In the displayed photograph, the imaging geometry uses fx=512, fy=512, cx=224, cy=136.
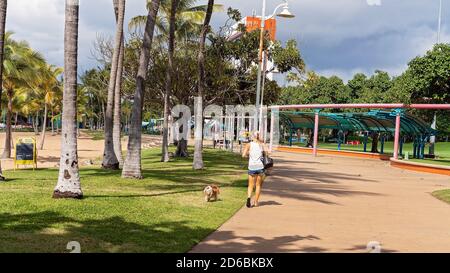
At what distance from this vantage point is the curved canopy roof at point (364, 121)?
97.2 ft

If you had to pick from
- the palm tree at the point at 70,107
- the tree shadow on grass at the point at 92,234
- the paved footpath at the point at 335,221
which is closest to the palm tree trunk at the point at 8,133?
the paved footpath at the point at 335,221

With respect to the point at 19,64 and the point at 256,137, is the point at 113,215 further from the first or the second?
the point at 19,64

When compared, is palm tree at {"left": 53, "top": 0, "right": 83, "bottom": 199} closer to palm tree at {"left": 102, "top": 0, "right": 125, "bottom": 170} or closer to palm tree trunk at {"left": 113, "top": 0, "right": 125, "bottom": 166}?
palm tree at {"left": 102, "top": 0, "right": 125, "bottom": 170}

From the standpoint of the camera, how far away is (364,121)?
34.3m

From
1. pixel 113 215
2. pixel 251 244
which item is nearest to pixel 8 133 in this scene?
pixel 113 215

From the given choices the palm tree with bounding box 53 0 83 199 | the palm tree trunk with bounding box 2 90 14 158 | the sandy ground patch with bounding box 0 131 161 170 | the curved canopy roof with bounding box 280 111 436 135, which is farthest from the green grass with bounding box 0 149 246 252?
the curved canopy roof with bounding box 280 111 436 135

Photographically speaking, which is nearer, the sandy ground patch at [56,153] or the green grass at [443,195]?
the green grass at [443,195]

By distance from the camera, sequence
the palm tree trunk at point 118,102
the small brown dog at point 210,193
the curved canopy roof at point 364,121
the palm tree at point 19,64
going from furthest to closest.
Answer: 1. the curved canopy roof at point 364,121
2. the palm tree at point 19,64
3. the palm tree trunk at point 118,102
4. the small brown dog at point 210,193

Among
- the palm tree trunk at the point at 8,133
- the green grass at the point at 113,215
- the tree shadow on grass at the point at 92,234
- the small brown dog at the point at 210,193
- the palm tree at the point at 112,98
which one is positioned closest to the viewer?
the tree shadow on grass at the point at 92,234

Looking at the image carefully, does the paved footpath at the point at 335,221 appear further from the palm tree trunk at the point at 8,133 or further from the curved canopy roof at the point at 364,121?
the palm tree trunk at the point at 8,133

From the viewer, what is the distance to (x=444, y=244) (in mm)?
7758
